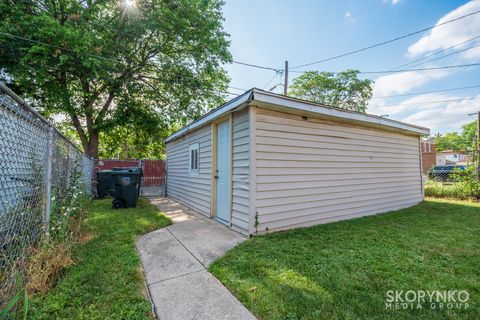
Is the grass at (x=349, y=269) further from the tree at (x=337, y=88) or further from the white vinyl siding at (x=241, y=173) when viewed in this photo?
the tree at (x=337, y=88)

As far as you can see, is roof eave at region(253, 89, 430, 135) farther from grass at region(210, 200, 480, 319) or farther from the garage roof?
grass at region(210, 200, 480, 319)

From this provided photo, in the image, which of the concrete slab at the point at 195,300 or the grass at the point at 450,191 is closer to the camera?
the concrete slab at the point at 195,300

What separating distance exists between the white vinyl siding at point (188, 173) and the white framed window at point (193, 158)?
90 millimetres

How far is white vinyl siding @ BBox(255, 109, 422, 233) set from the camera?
3859 mm

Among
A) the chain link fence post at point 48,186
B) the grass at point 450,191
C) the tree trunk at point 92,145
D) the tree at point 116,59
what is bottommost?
the grass at point 450,191

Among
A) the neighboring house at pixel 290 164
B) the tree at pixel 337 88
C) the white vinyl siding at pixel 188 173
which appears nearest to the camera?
the neighboring house at pixel 290 164

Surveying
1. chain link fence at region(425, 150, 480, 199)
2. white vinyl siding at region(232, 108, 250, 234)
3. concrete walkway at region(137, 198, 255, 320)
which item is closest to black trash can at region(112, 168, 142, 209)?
concrete walkway at region(137, 198, 255, 320)

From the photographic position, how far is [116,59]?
9555mm

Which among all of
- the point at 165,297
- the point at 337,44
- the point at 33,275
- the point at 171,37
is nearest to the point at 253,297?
the point at 165,297

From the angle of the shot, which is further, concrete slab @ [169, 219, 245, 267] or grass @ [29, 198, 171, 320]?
concrete slab @ [169, 219, 245, 267]

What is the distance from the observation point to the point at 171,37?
10.3m

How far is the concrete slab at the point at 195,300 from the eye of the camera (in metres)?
1.78

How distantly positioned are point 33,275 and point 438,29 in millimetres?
10540

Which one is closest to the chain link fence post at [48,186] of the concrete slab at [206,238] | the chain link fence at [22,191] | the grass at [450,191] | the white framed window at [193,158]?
the chain link fence at [22,191]
